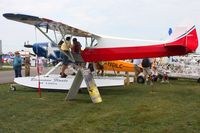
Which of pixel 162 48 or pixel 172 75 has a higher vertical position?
pixel 162 48

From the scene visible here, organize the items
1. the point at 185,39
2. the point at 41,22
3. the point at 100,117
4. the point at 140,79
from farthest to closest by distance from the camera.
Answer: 1. the point at 140,79
2. the point at 185,39
3. the point at 41,22
4. the point at 100,117

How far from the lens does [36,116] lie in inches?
336

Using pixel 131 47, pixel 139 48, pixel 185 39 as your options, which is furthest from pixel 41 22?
pixel 185 39

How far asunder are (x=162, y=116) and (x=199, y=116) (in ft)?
2.67

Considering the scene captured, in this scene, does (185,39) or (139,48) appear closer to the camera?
(139,48)

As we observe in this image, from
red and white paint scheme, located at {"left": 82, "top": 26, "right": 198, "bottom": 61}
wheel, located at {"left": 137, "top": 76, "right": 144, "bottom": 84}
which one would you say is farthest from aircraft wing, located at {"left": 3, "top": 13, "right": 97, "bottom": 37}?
wheel, located at {"left": 137, "top": 76, "right": 144, "bottom": 84}

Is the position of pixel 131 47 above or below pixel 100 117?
above

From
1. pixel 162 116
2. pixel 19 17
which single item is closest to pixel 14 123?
pixel 162 116

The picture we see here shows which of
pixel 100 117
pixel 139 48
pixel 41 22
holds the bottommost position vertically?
pixel 100 117

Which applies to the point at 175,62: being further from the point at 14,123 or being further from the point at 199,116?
the point at 14,123

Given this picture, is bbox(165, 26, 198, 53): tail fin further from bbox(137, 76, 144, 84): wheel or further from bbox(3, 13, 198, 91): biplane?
bbox(137, 76, 144, 84): wheel

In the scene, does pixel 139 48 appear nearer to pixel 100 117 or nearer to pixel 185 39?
pixel 185 39

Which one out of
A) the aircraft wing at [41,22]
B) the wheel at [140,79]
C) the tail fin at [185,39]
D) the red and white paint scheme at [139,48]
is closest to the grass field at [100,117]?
the aircraft wing at [41,22]

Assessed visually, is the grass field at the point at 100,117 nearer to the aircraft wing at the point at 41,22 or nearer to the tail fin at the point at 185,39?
the aircraft wing at the point at 41,22
